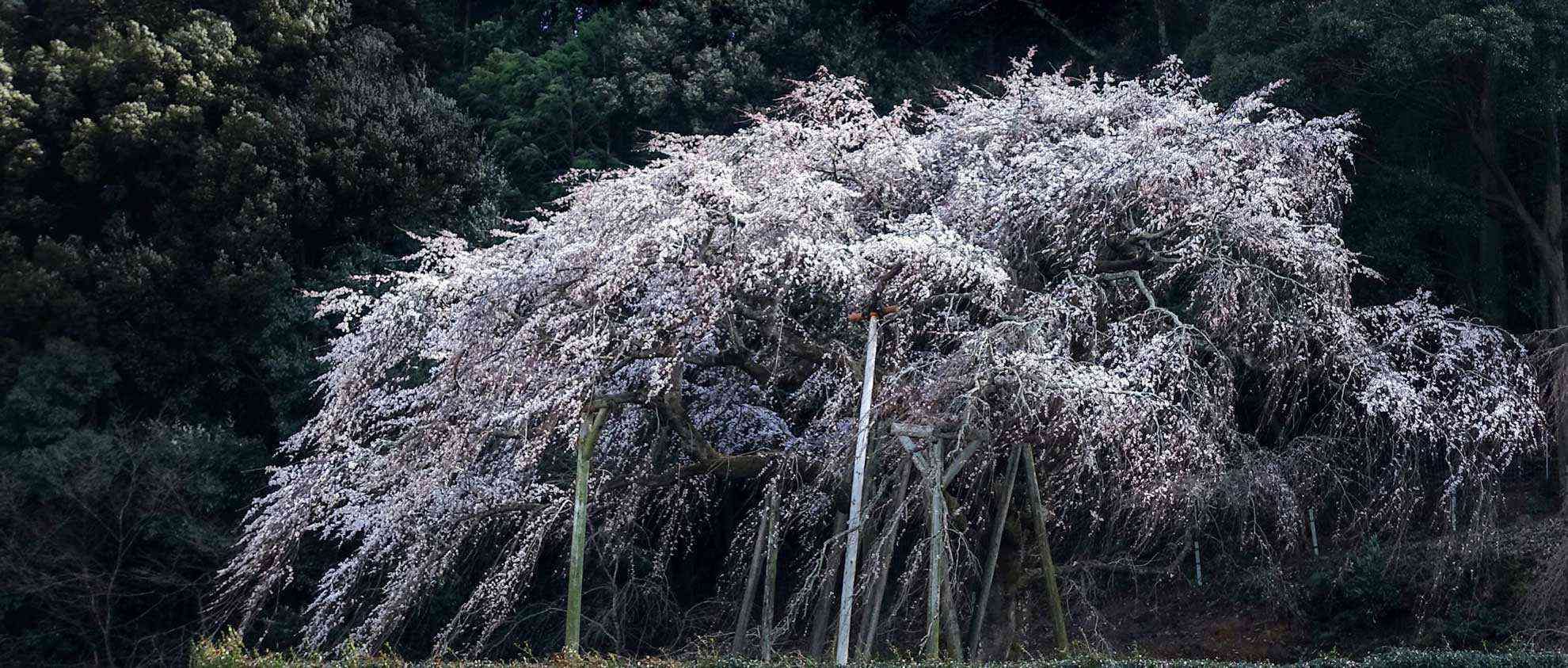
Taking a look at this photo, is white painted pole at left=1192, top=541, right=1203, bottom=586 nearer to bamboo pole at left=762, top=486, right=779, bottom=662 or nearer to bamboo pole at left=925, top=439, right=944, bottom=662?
bamboo pole at left=762, top=486, right=779, bottom=662

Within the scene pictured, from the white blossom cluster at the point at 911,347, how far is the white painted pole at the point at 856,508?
0.34m

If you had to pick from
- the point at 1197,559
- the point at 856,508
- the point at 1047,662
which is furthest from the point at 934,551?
the point at 1197,559

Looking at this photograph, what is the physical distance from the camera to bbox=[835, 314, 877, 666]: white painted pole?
8.57 meters

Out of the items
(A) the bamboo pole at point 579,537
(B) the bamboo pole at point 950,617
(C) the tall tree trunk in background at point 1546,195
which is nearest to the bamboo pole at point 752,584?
(A) the bamboo pole at point 579,537

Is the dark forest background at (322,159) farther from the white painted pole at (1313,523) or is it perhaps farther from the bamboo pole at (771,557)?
the bamboo pole at (771,557)

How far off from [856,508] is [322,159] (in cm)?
1187

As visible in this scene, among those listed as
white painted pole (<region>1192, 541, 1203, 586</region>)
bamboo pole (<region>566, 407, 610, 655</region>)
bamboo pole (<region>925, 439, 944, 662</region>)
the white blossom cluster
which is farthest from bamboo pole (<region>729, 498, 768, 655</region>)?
white painted pole (<region>1192, 541, 1203, 586</region>)

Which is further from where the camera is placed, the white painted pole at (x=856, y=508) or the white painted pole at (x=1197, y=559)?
the white painted pole at (x=1197, y=559)

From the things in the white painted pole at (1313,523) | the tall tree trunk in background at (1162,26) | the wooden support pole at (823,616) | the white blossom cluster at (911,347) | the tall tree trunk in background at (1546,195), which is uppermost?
the tall tree trunk in background at (1162,26)

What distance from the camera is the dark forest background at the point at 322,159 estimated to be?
1395 cm

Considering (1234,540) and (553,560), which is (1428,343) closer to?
(1234,540)

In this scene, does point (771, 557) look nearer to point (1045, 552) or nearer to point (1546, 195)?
point (1045, 552)

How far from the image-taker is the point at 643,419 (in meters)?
12.3

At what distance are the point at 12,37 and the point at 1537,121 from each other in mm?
18415
